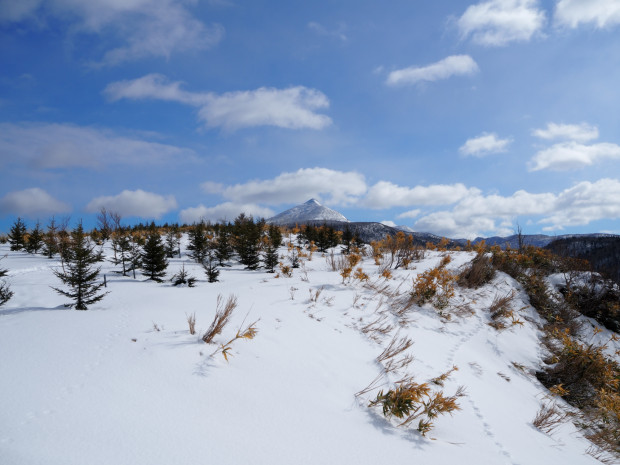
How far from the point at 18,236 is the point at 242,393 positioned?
27681 millimetres

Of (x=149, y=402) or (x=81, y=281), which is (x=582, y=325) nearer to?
(x=149, y=402)

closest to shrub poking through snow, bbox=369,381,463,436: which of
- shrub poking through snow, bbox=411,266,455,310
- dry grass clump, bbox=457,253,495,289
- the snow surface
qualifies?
the snow surface

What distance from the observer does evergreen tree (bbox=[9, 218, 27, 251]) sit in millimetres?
19392

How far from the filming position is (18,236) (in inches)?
786

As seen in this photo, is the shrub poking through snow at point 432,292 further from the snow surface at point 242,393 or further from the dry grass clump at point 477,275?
the dry grass clump at point 477,275

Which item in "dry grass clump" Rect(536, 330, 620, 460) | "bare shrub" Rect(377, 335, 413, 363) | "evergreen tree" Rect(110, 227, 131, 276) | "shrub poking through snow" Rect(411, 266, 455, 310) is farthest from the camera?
"evergreen tree" Rect(110, 227, 131, 276)

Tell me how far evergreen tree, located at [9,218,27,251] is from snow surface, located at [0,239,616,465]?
67.8ft

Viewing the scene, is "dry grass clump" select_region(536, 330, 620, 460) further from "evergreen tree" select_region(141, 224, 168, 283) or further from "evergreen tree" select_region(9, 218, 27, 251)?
"evergreen tree" select_region(9, 218, 27, 251)

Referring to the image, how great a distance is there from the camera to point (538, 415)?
3887 millimetres

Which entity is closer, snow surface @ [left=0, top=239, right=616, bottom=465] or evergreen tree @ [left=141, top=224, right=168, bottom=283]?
snow surface @ [left=0, top=239, right=616, bottom=465]

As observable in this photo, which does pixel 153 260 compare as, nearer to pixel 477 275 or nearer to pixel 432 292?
pixel 432 292

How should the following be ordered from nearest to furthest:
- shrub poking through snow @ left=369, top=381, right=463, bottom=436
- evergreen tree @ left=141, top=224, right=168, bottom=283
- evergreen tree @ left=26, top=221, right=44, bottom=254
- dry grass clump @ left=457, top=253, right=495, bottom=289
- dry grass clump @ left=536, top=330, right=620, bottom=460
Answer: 1. shrub poking through snow @ left=369, top=381, right=463, bottom=436
2. dry grass clump @ left=536, top=330, right=620, bottom=460
3. dry grass clump @ left=457, top=253, right=495, bottom=289
4. evergreen tree @ left=141, top=224, right=168, bottom=283
5. evergreen tree @ left=26, top=221, right=44, bottom=254

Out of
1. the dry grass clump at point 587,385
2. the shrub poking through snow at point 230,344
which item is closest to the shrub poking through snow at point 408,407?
the shrub poking through snow at point 230,344

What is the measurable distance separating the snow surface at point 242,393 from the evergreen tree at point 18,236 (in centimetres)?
2066
